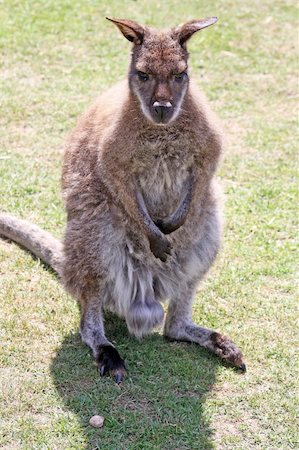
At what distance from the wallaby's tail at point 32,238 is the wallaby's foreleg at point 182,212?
0.84 m

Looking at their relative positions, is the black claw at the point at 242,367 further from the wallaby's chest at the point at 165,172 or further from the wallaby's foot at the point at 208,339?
the wallaby's chest at the point at 165,172

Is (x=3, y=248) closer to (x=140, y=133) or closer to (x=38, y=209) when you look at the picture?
(x=38, y=209)

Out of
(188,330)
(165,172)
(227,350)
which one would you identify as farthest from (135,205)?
(227,350)

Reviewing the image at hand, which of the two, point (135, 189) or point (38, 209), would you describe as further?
point (38, 209)

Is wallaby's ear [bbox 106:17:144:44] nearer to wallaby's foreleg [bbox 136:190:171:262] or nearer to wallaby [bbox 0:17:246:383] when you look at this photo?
wallaby [bbox 0:17:246:383]

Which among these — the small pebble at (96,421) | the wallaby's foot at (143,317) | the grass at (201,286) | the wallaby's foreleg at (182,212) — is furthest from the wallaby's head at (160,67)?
the small pebble at (96,421)

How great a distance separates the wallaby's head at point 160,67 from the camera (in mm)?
4227

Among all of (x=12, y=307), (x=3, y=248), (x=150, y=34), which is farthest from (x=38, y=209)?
(x=150, y=34)

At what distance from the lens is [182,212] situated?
457cm

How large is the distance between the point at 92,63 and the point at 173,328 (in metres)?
4.09

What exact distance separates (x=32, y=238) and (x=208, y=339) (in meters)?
1.35

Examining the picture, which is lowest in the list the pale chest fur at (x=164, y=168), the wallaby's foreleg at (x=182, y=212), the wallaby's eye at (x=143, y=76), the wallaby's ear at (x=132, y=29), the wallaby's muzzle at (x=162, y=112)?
the wallaby's foreleg at (x=182, y=212)

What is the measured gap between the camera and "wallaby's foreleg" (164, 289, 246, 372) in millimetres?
4652

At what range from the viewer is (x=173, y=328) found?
190 inches
